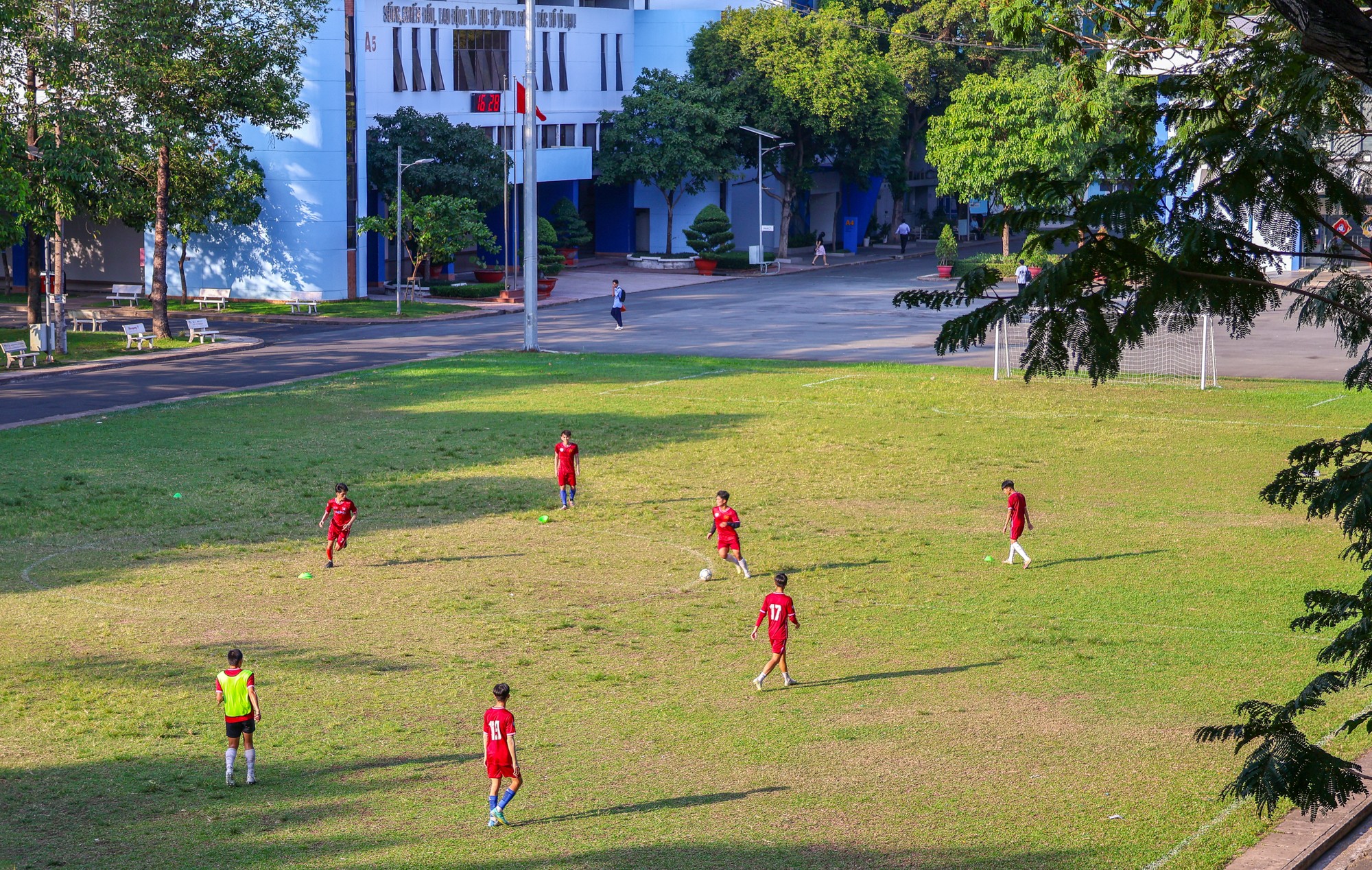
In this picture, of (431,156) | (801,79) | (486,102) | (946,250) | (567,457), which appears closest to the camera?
(567,457)

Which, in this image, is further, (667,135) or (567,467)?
(667,135)

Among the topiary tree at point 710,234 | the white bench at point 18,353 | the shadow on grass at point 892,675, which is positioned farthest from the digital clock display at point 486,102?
the shadow on grass at point 892,675

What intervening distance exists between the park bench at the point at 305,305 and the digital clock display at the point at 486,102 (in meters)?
15.3

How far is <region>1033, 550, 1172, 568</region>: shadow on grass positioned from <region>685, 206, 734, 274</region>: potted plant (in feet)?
179

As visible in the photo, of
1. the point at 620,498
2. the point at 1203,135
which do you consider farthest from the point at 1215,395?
the point at 1203,135

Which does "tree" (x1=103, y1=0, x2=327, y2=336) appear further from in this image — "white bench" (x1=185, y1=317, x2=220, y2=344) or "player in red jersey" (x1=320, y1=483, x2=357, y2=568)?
"player in red jersey" (x1=320, y1=483, x2=357, y2=568)

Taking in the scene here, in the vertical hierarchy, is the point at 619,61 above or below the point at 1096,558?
above

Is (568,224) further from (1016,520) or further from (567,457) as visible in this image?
(1016,520)

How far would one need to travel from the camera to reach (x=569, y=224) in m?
74.8

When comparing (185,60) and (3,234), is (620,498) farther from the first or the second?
(185,60)

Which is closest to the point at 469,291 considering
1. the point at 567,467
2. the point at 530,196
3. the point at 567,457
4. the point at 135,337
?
the point at 135,337

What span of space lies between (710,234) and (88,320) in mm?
33339

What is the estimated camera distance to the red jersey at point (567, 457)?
932 inches

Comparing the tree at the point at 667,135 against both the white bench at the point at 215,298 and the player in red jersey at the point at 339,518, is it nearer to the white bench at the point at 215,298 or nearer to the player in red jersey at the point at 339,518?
the white bench at the point at 215,298
